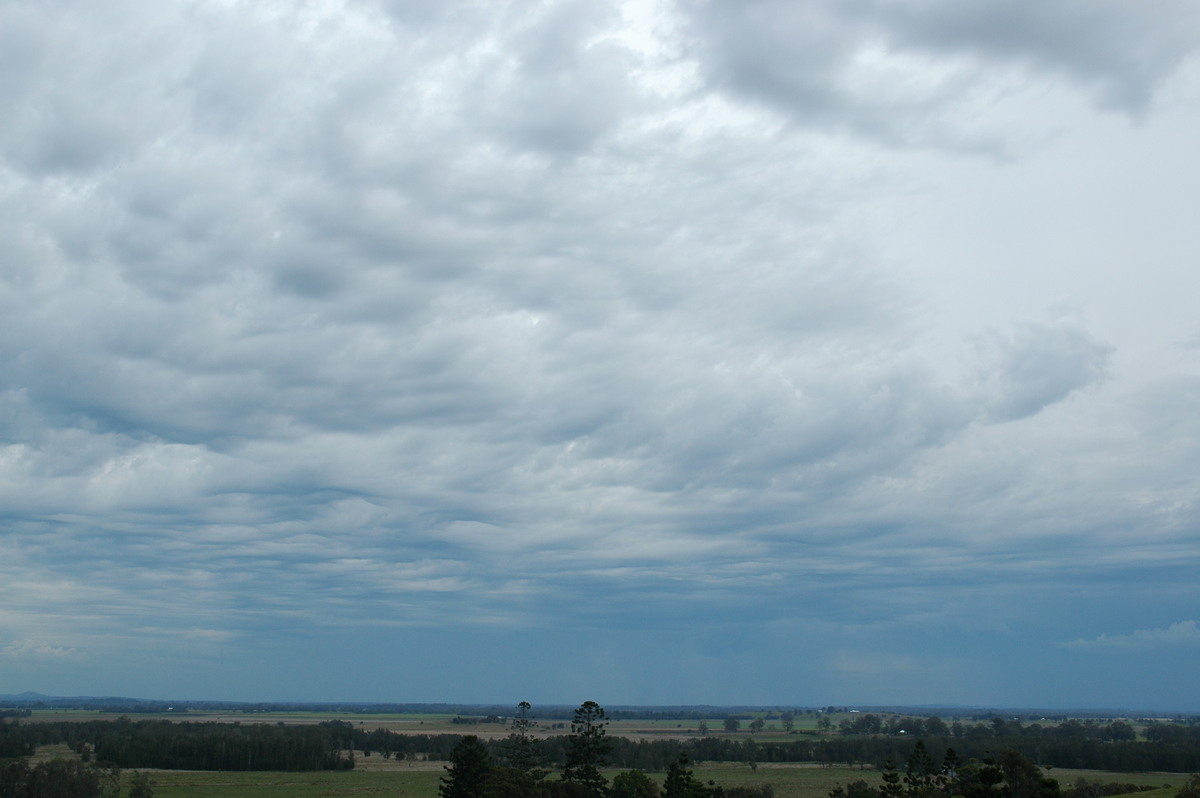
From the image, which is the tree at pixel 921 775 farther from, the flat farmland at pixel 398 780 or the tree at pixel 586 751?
the flat farmland at pixel 398 780

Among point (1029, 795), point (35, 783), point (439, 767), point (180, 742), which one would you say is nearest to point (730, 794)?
point (1029, 795)

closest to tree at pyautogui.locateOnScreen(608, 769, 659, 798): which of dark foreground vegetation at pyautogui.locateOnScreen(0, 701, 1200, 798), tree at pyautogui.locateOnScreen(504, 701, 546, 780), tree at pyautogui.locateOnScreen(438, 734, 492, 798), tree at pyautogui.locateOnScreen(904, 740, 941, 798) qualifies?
dark foreground vegetation at pyautogui.locateOnScreen(0, 701, 1200, 798)

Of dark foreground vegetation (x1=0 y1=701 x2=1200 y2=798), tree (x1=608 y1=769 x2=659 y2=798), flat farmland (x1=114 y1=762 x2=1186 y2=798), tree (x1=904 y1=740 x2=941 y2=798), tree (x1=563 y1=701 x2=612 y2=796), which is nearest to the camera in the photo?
tree (x1=904 y1=740 x2=941 y2=798)

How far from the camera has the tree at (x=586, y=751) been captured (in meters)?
85.0

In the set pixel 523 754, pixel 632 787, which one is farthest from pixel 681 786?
pixel 523 754

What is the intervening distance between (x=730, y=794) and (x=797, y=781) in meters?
57.8

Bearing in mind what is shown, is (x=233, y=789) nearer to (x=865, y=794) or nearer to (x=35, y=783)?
(x=35, y=783)

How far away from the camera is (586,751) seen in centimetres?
8512

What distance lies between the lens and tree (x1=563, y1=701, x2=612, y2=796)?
85.0 meters

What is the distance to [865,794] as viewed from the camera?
7900cm

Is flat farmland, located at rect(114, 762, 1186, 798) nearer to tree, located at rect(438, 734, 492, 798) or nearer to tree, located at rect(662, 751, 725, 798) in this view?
tree, located at rect(438, 734, 492, 798)

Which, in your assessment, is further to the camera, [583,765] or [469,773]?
[583,765]

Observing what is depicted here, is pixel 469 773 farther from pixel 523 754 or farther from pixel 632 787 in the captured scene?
pixel 632 787

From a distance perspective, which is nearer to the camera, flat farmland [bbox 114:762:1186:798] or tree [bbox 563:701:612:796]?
tree [bbox 563:701:612:796]
